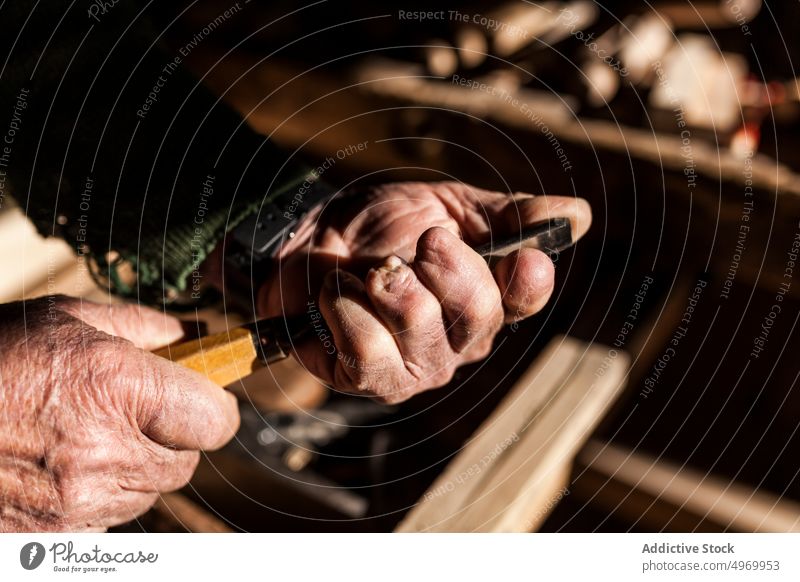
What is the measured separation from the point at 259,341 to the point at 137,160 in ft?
0.99

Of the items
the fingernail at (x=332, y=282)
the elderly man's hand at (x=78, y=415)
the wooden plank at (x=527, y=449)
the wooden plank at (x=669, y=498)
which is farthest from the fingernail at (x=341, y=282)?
the wooden plank at (x=669, y=498)

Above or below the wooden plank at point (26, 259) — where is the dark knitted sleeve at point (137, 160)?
above

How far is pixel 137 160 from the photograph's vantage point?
2.62ft

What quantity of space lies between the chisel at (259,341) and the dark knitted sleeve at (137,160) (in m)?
0.20

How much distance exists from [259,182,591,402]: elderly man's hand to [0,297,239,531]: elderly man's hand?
0.40 feet

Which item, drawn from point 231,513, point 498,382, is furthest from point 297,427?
point 498,382

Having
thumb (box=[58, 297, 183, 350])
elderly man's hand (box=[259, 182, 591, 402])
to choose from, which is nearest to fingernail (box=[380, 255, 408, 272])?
elderly man's hand (box=[259, 182, 591, 402])

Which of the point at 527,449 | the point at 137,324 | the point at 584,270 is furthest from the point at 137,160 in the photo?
the point at 584,270

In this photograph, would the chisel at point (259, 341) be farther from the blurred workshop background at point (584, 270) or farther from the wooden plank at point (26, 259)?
the wooden plank at point (26, 259)

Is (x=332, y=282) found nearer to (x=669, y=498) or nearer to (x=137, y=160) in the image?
(x=137, y=160)

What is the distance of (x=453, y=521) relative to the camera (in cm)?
72

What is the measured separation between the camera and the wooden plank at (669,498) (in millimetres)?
873

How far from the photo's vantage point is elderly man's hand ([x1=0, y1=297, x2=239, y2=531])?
1.85 ft

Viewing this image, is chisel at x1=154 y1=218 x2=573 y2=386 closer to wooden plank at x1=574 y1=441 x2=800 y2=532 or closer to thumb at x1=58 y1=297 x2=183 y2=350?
thumb at x1=58 y1=297 x2=183 y2=350
